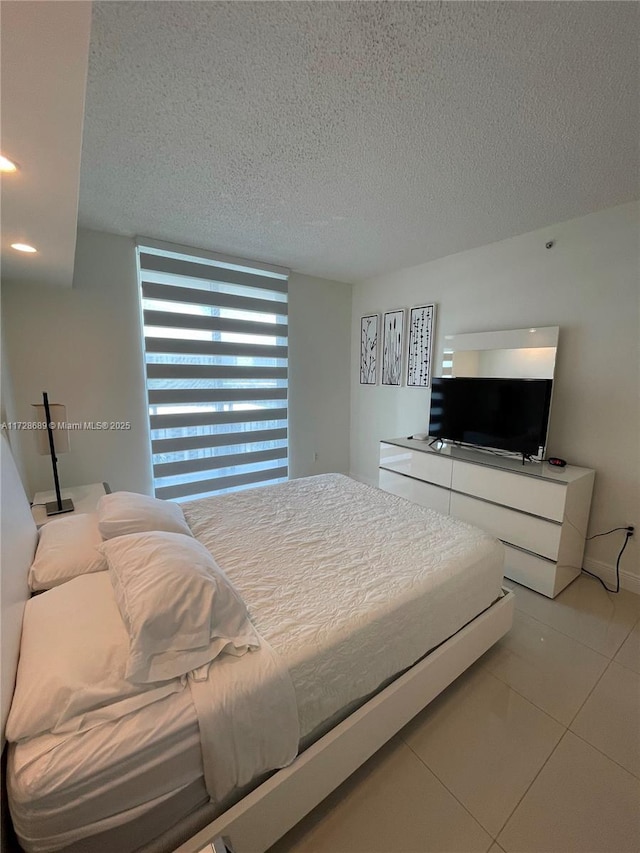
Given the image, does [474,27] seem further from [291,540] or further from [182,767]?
[182,767]

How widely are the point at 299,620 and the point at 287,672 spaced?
0.20 metres

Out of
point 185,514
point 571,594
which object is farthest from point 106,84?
point 571,594

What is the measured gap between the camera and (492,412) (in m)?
2.75

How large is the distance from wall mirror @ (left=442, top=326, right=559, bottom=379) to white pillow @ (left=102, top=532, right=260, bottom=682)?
8.74 feet

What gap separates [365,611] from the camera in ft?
4.13

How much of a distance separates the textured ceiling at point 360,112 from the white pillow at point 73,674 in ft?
6.28

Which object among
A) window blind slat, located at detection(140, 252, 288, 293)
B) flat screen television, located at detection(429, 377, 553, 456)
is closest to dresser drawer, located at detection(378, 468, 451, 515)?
flat screen television, located at detection(429, 377, 553, 456)

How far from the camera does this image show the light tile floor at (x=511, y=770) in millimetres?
1083

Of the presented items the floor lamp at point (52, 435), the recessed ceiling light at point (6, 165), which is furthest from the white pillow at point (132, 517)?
the recessed ceiling light at point (6, 165)

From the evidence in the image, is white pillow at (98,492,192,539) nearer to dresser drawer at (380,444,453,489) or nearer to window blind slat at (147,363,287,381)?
window blind slat at (147,363,287,381)

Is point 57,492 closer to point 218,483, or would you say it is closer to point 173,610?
point 218,483

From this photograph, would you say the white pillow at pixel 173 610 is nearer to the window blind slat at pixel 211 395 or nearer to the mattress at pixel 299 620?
the mattress at pixel 299 620

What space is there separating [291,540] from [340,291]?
3405mm

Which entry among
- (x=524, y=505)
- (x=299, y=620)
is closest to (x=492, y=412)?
(x=524, y=505)
